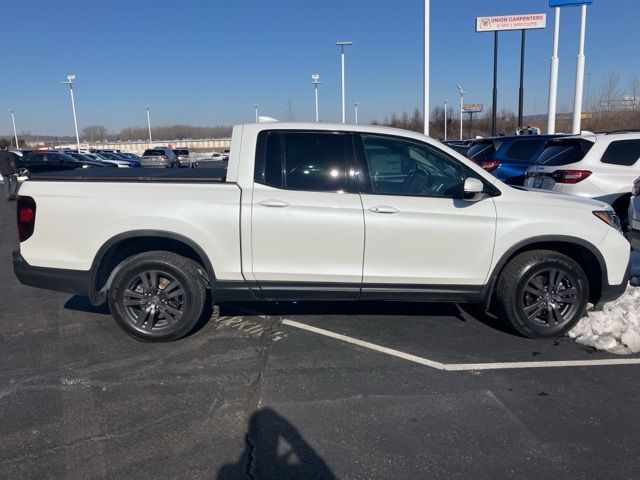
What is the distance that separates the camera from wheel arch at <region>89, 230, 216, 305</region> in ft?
14.1

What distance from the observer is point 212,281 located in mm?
4398

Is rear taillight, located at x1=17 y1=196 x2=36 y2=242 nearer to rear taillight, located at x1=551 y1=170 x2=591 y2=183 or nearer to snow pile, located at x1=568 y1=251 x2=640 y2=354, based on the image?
snow pile, located at x1=568 y1=251 x2=640 y2=354

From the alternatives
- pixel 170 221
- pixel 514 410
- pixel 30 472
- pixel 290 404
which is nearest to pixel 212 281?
pixel 170 221

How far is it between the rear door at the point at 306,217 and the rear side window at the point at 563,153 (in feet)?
16.6

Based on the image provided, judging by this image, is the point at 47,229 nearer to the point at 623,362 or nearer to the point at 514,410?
the point at 514,410

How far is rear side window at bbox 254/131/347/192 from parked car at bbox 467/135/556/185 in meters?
6.57

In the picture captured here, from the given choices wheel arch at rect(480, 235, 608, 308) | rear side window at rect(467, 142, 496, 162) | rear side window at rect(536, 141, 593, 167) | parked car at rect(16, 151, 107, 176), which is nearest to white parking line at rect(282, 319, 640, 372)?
wheel arch at rect(480, 235, 608, 308)

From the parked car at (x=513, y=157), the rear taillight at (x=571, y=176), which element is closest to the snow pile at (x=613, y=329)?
the rear taillight at (x=571, y=176)

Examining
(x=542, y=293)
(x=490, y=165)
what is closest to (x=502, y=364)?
(x=542, y=293)

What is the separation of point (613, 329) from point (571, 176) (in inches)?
147

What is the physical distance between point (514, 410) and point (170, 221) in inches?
120

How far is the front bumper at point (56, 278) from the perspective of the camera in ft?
14.4

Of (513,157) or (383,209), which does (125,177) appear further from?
(513,157)

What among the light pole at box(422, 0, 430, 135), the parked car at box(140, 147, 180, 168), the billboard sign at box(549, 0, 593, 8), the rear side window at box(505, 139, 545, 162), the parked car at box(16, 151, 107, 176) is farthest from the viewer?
the parked car at box(140, 147, 180, 168)
